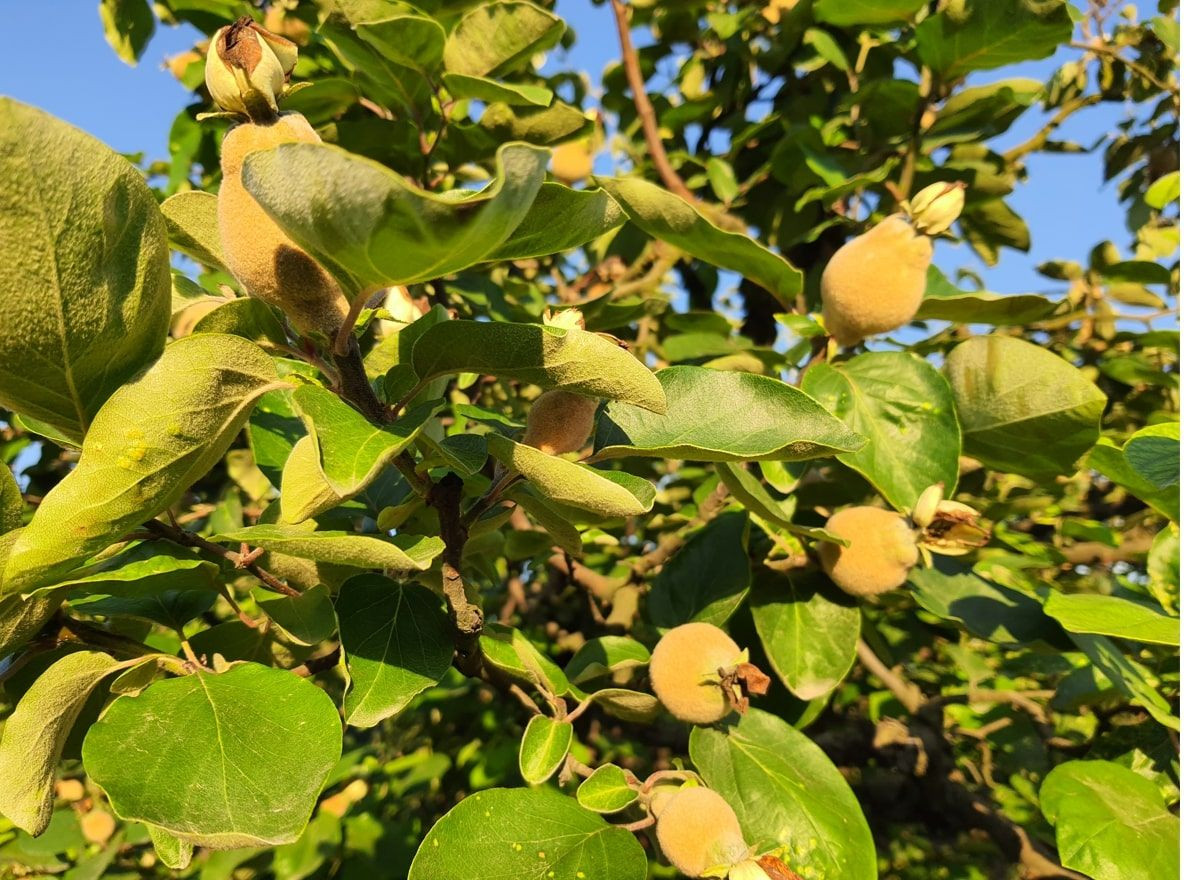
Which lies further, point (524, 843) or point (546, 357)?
point (524, 843)

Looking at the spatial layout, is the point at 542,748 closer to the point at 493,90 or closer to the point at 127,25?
the point at 493,90

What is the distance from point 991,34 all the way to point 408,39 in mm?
960

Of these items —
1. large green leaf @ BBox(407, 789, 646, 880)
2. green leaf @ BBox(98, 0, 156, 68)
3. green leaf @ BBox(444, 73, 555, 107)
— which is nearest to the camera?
large green leaf @ BBox(407, 789, 646, 880)

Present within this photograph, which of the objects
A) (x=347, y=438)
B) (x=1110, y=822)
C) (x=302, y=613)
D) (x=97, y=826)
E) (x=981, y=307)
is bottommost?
(x=97, y=826)

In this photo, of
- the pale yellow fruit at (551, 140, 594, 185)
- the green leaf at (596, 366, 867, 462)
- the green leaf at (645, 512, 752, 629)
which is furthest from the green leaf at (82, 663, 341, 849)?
the pale yellow fruit at (551, 140, 594, 185)

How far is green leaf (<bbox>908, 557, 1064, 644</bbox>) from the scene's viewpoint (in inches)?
46.2

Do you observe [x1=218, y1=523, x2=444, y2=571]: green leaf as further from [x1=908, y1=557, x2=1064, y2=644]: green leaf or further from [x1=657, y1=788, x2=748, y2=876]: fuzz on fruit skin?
[x1=908, y1=557, x2=1064, y2=644]: green leaf

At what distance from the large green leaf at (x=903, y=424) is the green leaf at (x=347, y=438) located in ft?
2.15

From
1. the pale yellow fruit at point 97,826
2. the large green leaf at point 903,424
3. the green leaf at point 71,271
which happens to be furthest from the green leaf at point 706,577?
the pale yellow fruit at point 97,826

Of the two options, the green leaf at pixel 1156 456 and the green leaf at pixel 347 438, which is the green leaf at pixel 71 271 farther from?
the green leaf at pixel 1156 456

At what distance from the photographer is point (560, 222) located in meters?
0.62

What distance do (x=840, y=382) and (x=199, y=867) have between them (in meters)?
1.82

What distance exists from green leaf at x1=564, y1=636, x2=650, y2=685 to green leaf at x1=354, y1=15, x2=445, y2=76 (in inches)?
37.5

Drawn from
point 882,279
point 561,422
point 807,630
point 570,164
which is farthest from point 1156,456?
point 570,164
